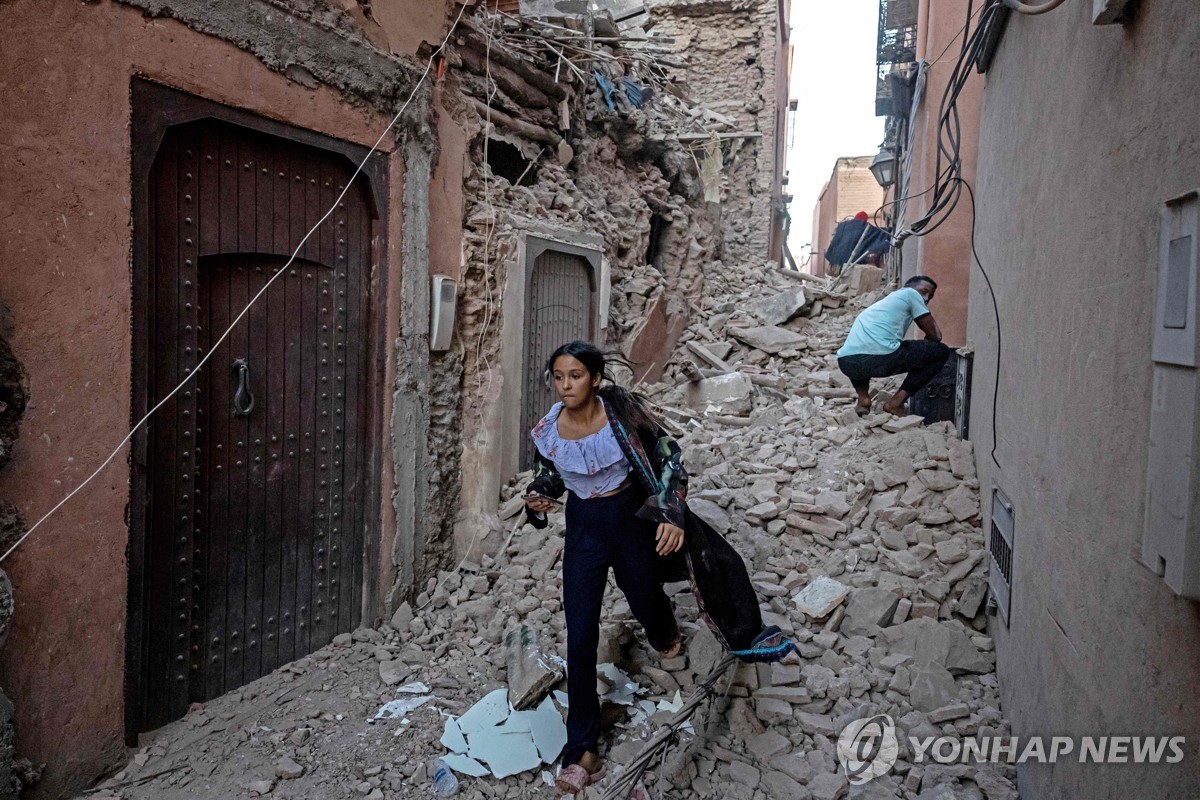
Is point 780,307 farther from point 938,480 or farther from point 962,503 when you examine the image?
point 962,503

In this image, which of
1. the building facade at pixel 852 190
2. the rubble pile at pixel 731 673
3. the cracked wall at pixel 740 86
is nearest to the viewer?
the rubble pile at pixel 731 673

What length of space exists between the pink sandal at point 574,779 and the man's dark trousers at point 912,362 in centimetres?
436

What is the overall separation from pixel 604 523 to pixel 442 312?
7.42 ft

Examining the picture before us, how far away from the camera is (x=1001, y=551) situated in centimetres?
368

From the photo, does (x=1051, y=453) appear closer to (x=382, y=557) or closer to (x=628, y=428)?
(x=628, y=428)

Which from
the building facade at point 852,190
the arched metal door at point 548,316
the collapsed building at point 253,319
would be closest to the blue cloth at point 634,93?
the collapsed building at point 253,319

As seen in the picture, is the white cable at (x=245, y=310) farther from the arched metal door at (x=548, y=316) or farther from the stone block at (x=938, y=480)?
the stone block at (x=938, y=480)

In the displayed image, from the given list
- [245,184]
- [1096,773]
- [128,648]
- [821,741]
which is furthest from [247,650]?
[1096,773]

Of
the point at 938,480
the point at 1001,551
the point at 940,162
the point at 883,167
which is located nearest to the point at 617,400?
the point at 1001,551

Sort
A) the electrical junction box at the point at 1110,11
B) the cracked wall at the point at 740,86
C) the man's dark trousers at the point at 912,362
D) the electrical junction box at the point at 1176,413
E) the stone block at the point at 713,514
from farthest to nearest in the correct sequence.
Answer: the cracked wall at the point at 740,86, the man's dark trousers at the point at 912,362, the stone block at the point at 713,514, the electrical junction box at the point at 1110,11, the electrical junction box at the point at 1176,413

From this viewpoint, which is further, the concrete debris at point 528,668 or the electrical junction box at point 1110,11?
the concrete debris at point 528,668

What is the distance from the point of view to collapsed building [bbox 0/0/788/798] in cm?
282

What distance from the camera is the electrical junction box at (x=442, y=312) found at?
4.75 metres

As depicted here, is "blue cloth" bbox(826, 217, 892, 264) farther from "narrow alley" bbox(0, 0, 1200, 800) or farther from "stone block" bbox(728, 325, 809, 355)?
"narrow alley" bbox(0, 0, 1200, 800)
